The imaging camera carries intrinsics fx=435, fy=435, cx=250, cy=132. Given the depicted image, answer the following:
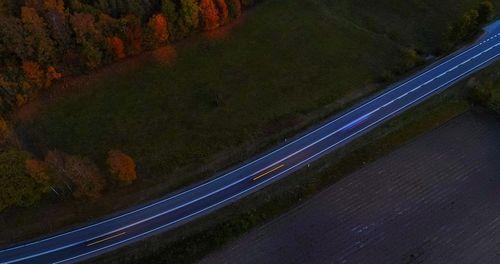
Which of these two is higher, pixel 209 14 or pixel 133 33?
pixel 209 14

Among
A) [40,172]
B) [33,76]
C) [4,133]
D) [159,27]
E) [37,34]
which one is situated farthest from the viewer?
[159,27]

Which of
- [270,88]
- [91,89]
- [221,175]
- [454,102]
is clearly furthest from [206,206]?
[454,102]

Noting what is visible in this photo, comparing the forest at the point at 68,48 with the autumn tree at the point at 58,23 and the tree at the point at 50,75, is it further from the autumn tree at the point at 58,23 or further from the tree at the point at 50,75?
the tree at the point at 50,75

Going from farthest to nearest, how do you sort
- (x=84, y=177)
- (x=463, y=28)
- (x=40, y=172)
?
(x=463, y=28) < (x=84, y=177) < (x=40, y=172)

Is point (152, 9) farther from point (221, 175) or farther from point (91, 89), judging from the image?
point (221, 175)

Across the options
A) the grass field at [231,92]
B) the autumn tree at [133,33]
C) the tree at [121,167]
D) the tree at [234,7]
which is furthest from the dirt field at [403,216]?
the tree at [234,7]

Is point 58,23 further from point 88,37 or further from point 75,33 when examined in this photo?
point 88,37

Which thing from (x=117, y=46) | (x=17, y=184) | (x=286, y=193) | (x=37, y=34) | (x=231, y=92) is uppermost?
(x=37, y=34)

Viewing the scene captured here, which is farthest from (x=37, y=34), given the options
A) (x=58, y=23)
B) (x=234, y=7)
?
(x=234, y=7)
